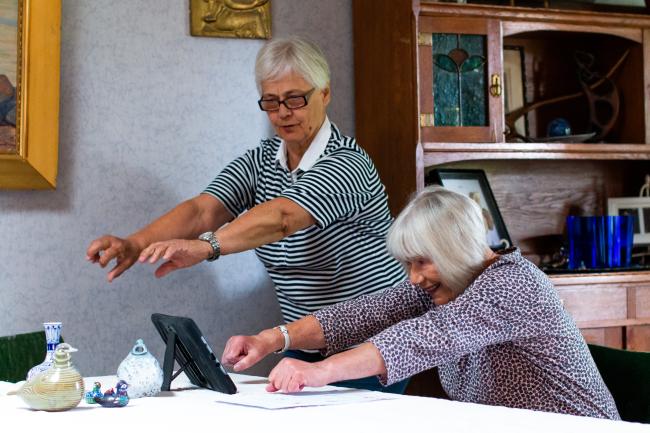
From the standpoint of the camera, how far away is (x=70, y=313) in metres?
2.95

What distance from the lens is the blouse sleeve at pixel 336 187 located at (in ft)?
7.84

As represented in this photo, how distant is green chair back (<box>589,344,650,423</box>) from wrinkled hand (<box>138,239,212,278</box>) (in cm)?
91

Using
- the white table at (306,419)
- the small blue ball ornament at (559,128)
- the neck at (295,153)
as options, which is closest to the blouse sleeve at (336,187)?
the neck at (295,153)

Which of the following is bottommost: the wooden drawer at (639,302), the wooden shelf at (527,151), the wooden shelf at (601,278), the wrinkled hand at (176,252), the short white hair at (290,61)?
the wooden drawer at (639,302)

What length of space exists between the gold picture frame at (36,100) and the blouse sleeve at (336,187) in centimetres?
83

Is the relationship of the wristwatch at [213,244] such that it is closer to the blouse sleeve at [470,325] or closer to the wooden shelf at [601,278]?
the blouse sleeve at [470,325]

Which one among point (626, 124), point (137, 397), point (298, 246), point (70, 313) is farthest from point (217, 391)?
point (626, 124)

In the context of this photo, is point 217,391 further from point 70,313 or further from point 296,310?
point 70,313

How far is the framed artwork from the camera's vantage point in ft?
10.2

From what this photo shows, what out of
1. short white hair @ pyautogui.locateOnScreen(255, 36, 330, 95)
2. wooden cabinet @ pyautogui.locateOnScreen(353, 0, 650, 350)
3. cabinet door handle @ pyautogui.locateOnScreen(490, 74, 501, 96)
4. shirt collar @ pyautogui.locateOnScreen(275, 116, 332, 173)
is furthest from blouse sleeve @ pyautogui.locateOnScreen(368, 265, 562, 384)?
cabinet door handle @ pyautogui.locateOnScreen(490, 74, 501, 96)

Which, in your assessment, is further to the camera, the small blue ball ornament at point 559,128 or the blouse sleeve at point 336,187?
the small blue ball ornament at point 559,128

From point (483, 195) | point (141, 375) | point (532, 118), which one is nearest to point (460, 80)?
point (483, 195)

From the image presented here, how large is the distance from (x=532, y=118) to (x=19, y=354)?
2.04 meters

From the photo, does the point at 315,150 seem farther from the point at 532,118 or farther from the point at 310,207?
the point at 532,118
